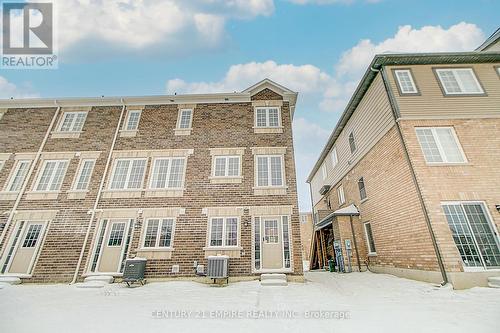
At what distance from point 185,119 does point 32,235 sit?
9469mm

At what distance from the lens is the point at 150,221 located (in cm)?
1108

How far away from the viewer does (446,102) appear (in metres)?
10.2

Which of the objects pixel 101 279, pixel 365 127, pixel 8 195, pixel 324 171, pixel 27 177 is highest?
pixel 324 171

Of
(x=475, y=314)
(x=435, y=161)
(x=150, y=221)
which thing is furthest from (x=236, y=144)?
(x=475, y=314)

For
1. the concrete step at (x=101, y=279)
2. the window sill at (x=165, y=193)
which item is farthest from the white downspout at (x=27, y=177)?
the window sill at (x=165, y=193)

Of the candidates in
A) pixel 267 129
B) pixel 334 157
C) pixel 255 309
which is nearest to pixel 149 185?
pixel 267 129

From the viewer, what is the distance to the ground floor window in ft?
26.4

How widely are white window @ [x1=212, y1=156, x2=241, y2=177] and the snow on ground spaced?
538cm

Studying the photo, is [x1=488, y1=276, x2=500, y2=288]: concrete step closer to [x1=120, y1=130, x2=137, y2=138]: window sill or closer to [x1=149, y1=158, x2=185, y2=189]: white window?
[x1=149, y1=158, x2=185, y2=189]: white window

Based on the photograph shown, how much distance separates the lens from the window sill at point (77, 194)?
37.8 ft

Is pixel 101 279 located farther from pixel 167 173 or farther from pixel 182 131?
pixel 182 131

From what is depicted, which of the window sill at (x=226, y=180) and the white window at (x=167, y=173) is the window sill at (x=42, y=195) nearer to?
the white window at (x=167, y=173)

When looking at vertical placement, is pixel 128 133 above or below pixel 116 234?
above

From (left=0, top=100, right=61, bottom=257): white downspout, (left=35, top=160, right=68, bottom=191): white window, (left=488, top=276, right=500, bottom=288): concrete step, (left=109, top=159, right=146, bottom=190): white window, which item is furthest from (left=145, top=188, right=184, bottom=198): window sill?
(left=488, top=276, right=500, bottom=288): concrete step
